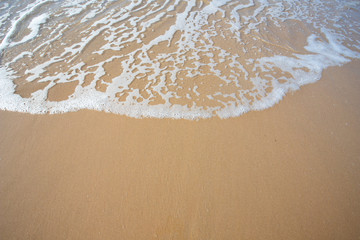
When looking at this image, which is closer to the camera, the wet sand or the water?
the wet sand

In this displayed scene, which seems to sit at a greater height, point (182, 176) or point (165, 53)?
point (165, 53)

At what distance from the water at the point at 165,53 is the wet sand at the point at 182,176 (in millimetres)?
327

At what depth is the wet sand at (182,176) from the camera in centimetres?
171

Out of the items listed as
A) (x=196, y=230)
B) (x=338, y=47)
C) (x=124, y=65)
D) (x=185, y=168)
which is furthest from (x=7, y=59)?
(x=338, y=47)

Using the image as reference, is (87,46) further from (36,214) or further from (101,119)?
(36,214)

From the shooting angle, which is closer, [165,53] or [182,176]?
[182,176]

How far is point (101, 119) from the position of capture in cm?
246

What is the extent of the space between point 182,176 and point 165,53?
2.31 metres

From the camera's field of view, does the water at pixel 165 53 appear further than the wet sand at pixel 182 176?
Yes

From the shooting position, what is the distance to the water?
8.94ft

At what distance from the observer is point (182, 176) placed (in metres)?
A: 1.99

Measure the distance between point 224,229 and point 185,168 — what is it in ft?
2.05

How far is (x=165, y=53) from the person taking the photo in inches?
140

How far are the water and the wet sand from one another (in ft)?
1.07
